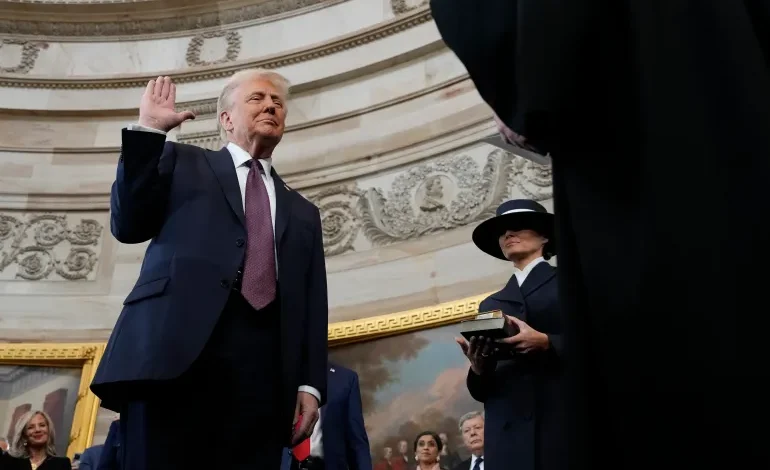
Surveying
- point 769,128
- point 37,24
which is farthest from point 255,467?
point 37,24

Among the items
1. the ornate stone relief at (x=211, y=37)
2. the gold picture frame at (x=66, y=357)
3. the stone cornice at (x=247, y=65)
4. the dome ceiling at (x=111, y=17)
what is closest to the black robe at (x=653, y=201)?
the gold picture frame at (x=66, y=357)

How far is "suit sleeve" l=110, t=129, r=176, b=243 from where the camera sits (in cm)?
216

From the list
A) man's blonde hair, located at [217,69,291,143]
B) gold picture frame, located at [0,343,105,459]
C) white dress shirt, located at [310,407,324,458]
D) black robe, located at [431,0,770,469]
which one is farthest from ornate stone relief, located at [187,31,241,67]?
black robe, located at [431,0,770,469]

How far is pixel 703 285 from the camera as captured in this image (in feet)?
3.53

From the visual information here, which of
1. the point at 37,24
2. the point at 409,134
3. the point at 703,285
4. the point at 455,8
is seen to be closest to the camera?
the point at 703,285

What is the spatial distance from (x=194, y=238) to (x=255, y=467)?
702 millimetres

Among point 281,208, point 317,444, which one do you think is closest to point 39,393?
point 317,444

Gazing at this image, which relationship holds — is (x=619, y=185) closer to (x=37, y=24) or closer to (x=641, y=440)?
(x=641, y=440)

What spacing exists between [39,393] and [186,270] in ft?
18.9

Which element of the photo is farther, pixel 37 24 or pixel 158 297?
pixel 37 24

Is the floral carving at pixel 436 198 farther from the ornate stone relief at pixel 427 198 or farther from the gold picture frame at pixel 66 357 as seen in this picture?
the gold picture frame at pixel 66 357

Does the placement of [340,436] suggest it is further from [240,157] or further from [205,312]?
[205,312]

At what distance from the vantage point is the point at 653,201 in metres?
1.14

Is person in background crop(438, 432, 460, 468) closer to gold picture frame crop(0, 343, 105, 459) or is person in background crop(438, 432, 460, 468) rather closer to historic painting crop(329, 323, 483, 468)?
historic painting crop(329, 323, 483, 468)
